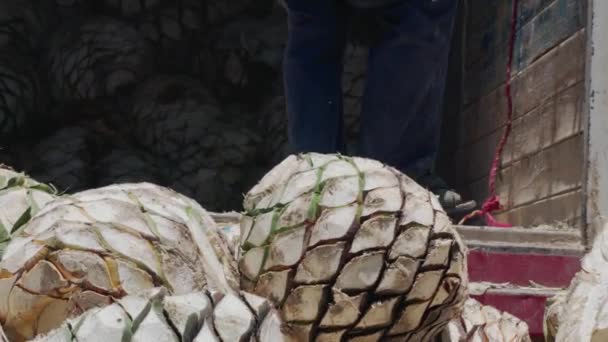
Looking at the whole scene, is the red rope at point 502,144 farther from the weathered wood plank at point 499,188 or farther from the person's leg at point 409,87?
the person's leg at point 409,87

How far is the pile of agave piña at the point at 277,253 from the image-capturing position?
3.58 ft

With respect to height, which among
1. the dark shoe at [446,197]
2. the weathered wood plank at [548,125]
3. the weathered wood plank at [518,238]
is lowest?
the weathered wood plank at [518,238]

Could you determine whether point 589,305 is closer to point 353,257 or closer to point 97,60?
point 353,257

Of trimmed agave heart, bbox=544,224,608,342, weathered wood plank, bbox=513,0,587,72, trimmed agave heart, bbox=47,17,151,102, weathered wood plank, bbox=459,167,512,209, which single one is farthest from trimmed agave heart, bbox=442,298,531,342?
trimmed agave heart, bbox=47,17,151,102

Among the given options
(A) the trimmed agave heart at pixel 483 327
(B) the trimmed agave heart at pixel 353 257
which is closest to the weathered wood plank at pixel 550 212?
(A) the trimmed agave heart at pixel 483 327

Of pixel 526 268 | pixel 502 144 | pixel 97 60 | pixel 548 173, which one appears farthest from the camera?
pixel 97 60

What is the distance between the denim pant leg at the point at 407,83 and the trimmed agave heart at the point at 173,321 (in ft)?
5.43

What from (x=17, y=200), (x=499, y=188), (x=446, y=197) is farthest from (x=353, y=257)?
(x=499, y=188)

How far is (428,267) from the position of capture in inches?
47.6

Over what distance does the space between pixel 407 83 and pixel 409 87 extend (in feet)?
0.07

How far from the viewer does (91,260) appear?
43.0 inches

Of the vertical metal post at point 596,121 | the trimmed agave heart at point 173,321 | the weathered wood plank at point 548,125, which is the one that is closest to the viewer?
the trimmed agave heart at point 173,321

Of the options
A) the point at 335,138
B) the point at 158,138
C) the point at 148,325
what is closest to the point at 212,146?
the point at 158,138

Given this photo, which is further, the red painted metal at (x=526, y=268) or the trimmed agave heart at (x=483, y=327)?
the red painted metal at (x=526, y=268)
